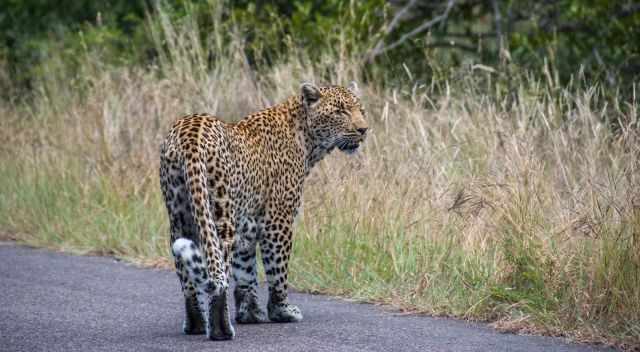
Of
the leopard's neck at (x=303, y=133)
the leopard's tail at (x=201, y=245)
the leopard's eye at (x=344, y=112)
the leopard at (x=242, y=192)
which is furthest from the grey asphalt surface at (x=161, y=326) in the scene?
the leopard's eye at (x=344, y=112)

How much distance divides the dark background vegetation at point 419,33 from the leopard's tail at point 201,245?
549 cm

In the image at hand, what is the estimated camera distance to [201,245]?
20.5ft

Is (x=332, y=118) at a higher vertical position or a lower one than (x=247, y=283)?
higher

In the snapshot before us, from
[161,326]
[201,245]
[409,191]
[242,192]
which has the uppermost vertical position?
[242,192]

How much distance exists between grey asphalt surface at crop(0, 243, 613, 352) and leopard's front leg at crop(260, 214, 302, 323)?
0.32 feet

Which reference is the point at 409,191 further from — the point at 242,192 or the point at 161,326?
the point at 161,326

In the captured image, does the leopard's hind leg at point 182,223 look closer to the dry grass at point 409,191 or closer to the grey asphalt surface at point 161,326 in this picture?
the grey asphalt surface at point 161,326

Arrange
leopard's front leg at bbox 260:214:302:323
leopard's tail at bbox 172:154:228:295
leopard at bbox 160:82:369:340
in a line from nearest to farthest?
leopard's tail at bbox 172:154:228:295 < leopard at bbox 160:82:369:340 < leopard's front leg at bbox 260:214:302:323

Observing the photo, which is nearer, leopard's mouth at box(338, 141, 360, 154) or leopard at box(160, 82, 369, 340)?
leopard at box(160, 82, 369, 340)

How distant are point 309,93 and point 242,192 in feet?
3.13

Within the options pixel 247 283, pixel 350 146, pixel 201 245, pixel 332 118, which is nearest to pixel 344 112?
pixel 332 118

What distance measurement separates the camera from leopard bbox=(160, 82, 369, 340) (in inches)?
249

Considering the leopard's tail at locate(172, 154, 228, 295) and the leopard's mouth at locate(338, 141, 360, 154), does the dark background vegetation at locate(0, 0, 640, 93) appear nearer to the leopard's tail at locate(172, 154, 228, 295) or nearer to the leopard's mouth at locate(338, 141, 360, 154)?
the leopard's mouth at locate(338, 141, 360, 154)

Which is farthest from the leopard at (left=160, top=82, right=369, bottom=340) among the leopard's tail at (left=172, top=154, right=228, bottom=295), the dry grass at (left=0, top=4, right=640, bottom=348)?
the dry grass at (left=0, top=4, right=640, bottom=348)
